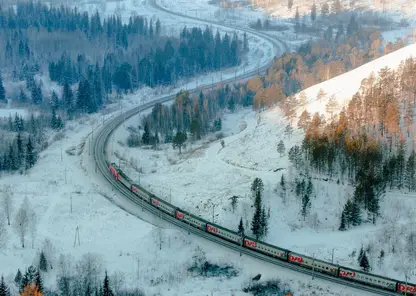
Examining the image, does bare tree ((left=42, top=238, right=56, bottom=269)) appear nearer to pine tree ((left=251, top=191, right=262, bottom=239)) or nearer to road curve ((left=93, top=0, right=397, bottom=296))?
road curve ((left=93, top=0, right=397, bottom=296))

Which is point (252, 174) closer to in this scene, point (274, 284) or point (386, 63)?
point (274, 284)

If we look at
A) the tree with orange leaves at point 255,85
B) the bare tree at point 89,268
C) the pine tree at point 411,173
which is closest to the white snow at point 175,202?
the bare tree at point 89,268

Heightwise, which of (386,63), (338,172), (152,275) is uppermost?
(386,63)

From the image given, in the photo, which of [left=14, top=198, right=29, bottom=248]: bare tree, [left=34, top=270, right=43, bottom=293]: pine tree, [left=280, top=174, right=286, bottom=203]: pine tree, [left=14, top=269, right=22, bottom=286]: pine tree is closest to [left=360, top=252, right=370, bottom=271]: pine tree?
[left=280, top=174, right=286, bottom=203]: pine tree

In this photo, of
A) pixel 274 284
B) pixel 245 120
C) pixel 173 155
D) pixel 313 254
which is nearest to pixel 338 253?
pixel 313 254

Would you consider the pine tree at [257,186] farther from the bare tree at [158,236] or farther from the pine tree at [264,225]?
the bare tree at [158,236]

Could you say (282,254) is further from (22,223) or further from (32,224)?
(22,223)

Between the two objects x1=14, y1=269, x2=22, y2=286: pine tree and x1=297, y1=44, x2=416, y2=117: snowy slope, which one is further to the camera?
x1=297, y1=44, x2=416, y2=117: snowy slope
